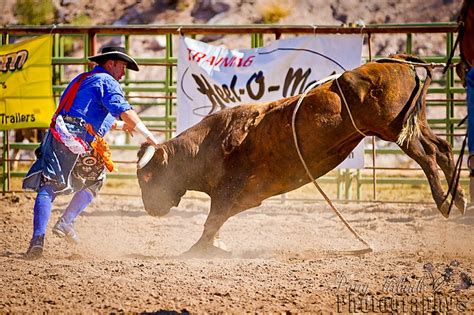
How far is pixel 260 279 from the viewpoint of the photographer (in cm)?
460

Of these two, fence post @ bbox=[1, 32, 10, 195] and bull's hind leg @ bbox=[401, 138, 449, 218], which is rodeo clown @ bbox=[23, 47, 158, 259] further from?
fence post @ bbox=[1, 32, 10, 195]

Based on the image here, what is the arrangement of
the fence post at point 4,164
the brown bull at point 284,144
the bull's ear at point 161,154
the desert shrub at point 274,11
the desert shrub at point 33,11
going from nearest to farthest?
the brown bull at point 284,144, the bull's ear at point 161,154, the fence post at point 4,164, the desert shrub at point 274,11, the desert shrub at point 33,11

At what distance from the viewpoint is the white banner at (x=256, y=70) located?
8.30m

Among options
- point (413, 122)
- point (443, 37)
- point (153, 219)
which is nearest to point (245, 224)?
point (153, 219)

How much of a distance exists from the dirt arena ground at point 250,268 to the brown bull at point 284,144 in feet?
1.48

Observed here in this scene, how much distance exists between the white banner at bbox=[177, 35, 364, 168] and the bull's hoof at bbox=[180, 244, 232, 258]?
3.03 metres

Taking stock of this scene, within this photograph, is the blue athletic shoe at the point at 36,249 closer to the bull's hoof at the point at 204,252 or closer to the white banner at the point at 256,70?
the bull's hoof at the point at 204,252

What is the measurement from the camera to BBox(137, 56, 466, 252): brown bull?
5.22m

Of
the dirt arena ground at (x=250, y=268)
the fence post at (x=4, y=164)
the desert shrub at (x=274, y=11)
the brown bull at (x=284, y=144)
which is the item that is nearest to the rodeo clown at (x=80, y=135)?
the brown bull at (x=284, y=144)

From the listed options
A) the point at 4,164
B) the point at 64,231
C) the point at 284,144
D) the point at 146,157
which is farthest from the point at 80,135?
the point at 4,164

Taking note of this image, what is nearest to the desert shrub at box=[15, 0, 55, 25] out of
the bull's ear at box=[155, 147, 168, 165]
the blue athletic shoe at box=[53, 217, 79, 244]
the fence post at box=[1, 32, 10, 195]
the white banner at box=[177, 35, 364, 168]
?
the fence post at box=[1, 32, 10, 195]

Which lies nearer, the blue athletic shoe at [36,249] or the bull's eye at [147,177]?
the blue athletic shoe at [36,249]

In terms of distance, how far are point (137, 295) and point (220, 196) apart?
1.50 m

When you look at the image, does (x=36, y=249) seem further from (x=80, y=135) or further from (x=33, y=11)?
(x=33, y=11)
